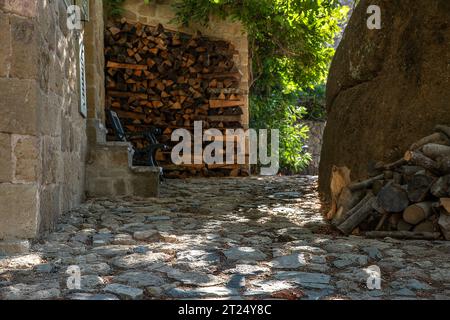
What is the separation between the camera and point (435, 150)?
11.0 ft

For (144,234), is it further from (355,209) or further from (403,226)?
(403,226)

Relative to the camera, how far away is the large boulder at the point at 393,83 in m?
3.71

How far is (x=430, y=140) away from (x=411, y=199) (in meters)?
0.52

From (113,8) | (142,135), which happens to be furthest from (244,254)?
(113,8)

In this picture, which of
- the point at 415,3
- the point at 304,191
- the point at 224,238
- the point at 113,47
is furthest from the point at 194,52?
the point at 224,238

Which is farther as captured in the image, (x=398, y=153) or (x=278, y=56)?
(x=278, y=56)

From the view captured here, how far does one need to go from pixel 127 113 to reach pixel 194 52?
177 centimetres

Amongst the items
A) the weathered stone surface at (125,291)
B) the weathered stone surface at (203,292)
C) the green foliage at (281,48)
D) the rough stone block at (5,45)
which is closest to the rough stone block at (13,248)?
the weathered stone surface at (125,291)

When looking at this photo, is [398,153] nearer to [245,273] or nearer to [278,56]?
[245,273]

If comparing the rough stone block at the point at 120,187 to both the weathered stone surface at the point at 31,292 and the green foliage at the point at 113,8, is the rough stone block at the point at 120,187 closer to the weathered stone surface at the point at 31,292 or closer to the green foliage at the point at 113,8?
the weathered stone surface at the point at 31,292

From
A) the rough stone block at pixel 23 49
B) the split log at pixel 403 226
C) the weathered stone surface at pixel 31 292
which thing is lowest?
the weathered stone surface at pixel 31 292

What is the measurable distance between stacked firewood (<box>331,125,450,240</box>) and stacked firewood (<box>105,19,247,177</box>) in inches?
220

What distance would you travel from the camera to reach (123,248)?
2939 millimetres

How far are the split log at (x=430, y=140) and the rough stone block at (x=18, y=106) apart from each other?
2.73 metres
